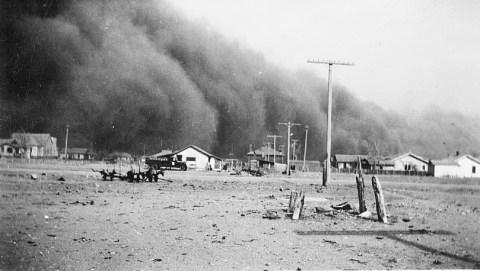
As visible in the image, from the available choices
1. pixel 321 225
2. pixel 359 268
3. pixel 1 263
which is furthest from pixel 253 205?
pixel 1 263

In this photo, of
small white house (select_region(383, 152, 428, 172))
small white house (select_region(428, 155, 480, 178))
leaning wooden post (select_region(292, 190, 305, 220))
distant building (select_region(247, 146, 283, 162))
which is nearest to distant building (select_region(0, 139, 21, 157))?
leaning wooden post (select_region(292, 190, 305, 220))

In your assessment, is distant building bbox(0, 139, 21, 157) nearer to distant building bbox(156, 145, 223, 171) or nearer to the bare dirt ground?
the bare dirt ground

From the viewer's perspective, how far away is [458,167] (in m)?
9.65

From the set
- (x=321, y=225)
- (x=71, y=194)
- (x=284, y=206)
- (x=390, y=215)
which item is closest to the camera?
(x=321, y=225)

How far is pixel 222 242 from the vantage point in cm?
738

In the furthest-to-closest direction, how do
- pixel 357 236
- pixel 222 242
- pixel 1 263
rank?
1. pixel 357 236
2. pixel 222 242
3. pixel 1 263

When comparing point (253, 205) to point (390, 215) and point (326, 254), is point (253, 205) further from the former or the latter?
point (326, 254)

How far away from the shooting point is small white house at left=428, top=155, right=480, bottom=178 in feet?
31.0

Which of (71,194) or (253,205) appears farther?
(71,194)

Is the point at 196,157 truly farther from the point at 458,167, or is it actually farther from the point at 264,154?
the point at 458,167

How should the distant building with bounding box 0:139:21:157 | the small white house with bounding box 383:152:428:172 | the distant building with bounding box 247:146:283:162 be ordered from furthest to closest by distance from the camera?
the distant building with bounding box 247:146:283:162
the small white house with bounding box 383:152:428:172
the distant building with bounding box 0:139:21:157

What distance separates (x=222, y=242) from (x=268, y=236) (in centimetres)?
114

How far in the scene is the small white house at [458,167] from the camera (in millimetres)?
9456

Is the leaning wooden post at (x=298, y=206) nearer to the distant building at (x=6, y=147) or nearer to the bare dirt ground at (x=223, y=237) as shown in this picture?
the bare dirt ground at (x=223, y=237)
